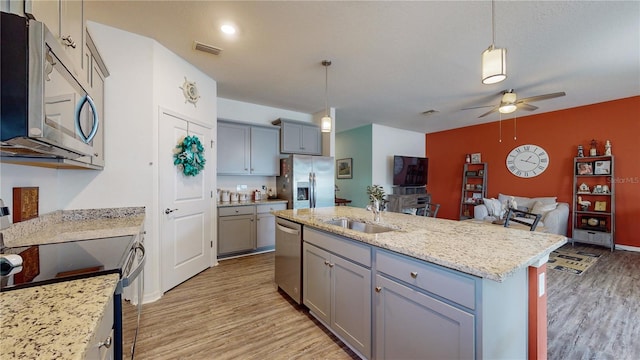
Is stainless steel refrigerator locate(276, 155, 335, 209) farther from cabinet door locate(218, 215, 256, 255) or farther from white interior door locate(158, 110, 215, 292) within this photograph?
white interior door locate(158, 110, 215, 292)

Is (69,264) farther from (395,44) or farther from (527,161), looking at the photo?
(527,161)

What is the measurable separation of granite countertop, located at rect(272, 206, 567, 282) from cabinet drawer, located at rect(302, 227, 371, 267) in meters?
0.06

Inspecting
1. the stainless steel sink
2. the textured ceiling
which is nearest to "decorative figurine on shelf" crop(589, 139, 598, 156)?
the textured ceiling

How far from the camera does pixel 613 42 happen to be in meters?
2.58

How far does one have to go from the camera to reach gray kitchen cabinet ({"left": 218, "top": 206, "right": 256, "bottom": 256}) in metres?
3.80

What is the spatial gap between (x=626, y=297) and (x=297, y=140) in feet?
15.4

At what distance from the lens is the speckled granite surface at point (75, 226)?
161 cm

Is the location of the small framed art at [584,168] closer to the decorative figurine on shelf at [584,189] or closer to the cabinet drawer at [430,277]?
the decorative figurine on shelf at [584,189]

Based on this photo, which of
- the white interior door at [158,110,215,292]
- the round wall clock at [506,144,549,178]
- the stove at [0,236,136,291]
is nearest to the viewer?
the stove at [0,236,136,291]

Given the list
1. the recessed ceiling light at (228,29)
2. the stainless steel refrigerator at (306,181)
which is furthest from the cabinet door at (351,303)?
the stainless steel refrigerator at (306,181)

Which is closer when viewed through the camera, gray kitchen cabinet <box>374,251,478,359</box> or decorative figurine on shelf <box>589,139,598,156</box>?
gray kitchen cabinet <box>374,251,478,359</box>

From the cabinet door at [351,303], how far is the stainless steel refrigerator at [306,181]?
2521 millimetres

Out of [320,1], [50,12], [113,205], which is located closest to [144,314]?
[113,205]

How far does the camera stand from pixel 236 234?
3926mm
